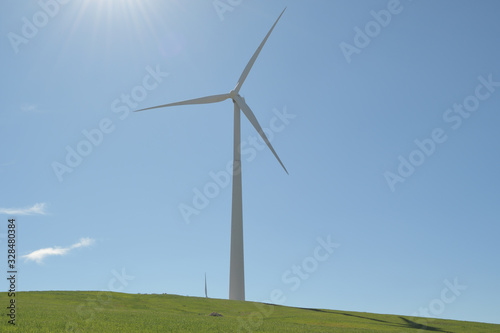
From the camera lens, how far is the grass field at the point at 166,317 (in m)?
32.0

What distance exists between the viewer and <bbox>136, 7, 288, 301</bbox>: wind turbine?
72.5 metres

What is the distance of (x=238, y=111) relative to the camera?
85375 millimetres

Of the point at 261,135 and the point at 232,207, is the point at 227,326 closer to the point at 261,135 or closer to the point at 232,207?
the point at 232,207

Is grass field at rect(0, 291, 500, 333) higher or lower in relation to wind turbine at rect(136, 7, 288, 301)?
lower

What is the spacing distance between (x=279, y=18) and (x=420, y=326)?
62.0 m

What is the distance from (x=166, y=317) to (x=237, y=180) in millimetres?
39685

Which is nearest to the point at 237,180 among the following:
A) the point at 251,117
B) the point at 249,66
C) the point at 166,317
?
the point at 251,117

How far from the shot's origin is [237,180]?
255ft

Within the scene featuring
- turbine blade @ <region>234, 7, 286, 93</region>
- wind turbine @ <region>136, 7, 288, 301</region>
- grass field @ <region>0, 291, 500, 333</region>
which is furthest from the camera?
turbine blade @ <region>234, 7, 286, 93</region>

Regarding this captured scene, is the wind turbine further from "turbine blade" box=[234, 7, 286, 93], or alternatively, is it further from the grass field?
the grass field

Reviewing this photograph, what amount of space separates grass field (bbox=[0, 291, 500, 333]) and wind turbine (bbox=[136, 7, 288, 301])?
538cm

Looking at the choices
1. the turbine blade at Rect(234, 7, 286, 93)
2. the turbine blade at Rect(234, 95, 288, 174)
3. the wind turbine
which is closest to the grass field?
the wind turbine

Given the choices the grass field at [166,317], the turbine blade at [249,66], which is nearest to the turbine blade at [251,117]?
the turbine blade at [249,66]

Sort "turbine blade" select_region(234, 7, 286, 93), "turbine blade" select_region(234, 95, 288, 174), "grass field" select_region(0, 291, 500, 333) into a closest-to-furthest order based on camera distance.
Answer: "grass field" select_region(0, 291, 500, 333) < "turbine blade" select_region(234, 95, 288, 174) < "turbine blade" select_region(234, 7, 286, 93)
